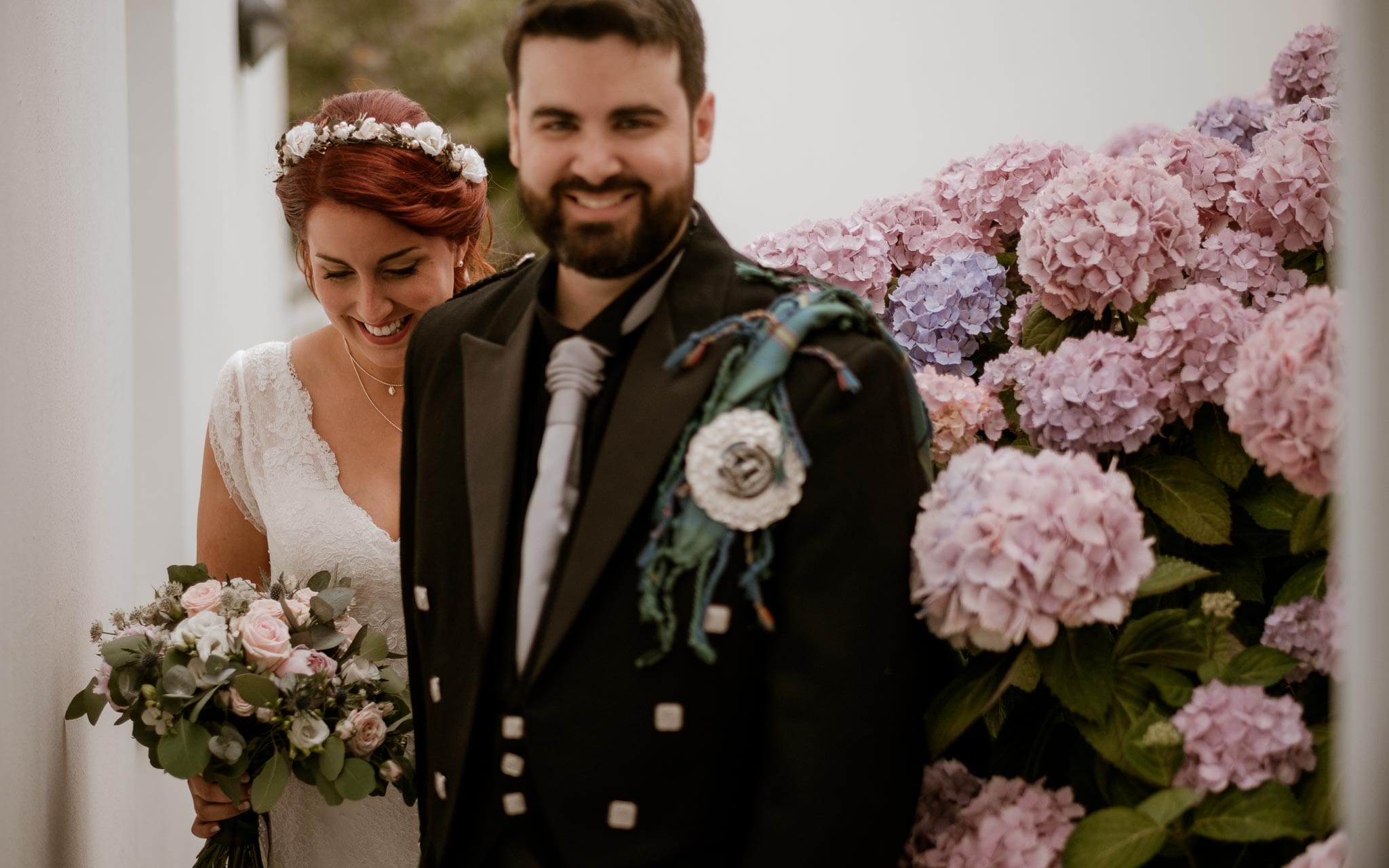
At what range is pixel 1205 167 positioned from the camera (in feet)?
7.03

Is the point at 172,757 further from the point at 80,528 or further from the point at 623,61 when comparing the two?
the point at 623,61

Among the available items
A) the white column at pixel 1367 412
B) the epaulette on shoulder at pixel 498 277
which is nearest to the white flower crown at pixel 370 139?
the epaulette on shoulder at pixel 498 277

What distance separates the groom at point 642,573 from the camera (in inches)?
53.6

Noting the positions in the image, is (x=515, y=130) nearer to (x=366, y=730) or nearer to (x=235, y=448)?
(x=366, y=730)

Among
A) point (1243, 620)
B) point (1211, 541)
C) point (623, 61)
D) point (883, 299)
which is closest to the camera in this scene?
point (623, 61)

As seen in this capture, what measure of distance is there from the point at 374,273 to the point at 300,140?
1.03ft

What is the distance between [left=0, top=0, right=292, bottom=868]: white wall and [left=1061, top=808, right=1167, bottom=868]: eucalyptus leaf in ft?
4.94

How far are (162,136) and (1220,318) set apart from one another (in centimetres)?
322

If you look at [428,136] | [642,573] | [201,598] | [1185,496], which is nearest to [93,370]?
[201,598]

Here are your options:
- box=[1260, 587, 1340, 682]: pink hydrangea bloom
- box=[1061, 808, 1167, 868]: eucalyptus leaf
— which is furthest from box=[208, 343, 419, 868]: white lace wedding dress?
box=[1260, 587, 1340, 682]: pink hydrangea bloom

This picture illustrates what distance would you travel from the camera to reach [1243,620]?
186 centimetres

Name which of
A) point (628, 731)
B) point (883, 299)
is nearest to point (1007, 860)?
point (628, 731)

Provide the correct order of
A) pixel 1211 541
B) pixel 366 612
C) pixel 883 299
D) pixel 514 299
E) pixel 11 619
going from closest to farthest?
1. pixel 514 299
2. pixel 1211 541
3. pixel 11 619
4. pixel 883 299
5. pixel 366 612

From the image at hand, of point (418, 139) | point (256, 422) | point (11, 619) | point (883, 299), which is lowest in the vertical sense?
point (11, 619)
